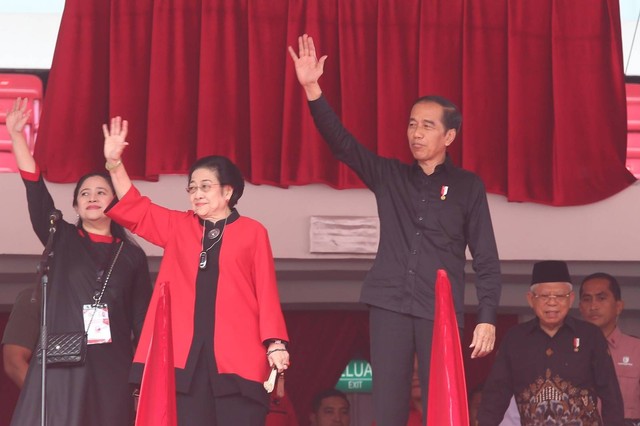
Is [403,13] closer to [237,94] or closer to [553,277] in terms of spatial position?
[237,94]

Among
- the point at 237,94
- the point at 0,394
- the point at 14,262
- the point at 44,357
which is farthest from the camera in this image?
the point at 0,394

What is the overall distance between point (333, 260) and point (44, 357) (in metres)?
2.30

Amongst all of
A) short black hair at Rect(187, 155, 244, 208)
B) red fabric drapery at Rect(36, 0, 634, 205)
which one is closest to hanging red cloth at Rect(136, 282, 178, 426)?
short black hair at Rect(187, 155, 244, 208)

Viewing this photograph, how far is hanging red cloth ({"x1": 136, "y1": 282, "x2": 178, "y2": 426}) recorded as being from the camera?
2.79 metres

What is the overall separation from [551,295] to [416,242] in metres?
1.20

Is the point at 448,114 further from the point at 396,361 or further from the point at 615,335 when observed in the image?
the point at 615,335

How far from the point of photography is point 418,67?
525cm

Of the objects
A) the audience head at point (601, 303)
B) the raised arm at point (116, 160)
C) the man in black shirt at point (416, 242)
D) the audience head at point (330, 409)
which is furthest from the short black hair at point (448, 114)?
the audience head at point (330, 409)

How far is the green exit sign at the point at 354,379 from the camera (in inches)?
291

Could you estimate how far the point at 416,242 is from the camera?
10.9ft

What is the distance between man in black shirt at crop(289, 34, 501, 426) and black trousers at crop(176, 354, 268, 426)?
37 cm

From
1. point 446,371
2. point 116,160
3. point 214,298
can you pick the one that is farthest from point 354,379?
point 446,371

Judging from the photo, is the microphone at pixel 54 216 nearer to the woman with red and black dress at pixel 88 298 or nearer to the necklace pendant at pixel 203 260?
the woman with red and black dress at pixel 88 298

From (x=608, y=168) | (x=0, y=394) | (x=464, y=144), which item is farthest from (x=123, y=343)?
(x=0, y=394)
